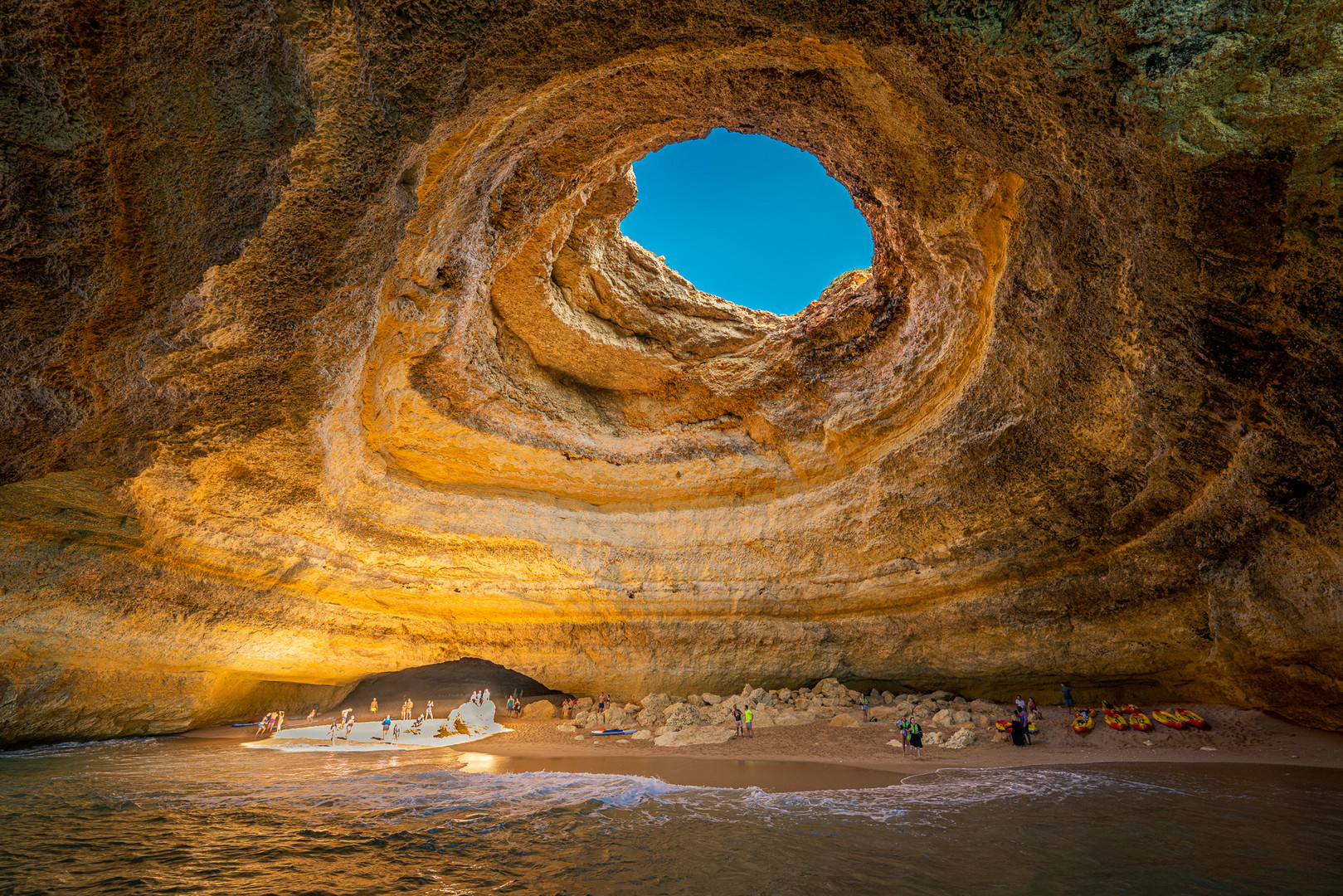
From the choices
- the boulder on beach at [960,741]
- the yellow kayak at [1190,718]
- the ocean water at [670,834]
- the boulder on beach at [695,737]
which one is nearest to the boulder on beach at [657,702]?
the boulder on beach at [695,737]

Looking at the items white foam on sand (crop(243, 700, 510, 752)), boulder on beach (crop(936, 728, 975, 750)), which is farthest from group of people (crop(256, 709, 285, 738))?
boulder on beach (crop(936, 728, 975, 750))

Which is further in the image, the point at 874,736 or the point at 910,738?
the point at 874,736

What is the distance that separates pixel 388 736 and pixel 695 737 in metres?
6.52

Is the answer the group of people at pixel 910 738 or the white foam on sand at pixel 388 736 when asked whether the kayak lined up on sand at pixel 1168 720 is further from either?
the white foam on sand at pixel 388 736

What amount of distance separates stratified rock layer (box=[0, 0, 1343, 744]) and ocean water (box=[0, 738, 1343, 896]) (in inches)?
96.2

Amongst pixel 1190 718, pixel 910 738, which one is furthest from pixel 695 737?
pixel 1190 718

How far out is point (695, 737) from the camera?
9531 millimetres

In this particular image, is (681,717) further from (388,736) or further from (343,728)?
(343,728)

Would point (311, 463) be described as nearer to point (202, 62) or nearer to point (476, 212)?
point (476, 212)

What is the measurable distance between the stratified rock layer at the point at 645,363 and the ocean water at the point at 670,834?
2.44 meters

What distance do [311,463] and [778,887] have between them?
7.12m

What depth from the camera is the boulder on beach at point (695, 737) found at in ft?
30.7

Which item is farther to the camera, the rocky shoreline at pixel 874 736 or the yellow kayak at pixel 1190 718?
the yellow kayak at pixel 1190 718

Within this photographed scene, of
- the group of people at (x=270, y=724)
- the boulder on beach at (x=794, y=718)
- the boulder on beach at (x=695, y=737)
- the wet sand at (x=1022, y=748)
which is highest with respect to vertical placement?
the group of people at (x=270, y=724)
